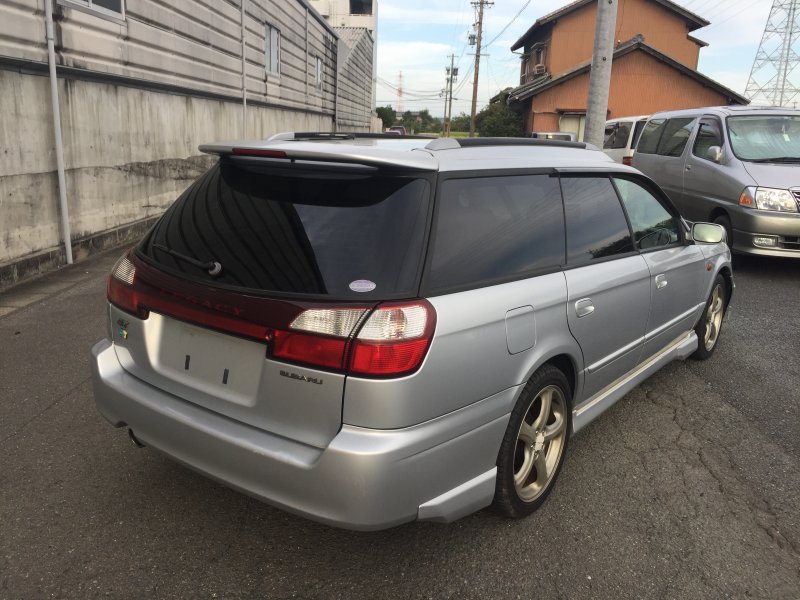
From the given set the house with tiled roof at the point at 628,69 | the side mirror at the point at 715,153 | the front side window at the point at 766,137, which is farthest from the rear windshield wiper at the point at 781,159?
the house with tiled roof at the point at 628,69

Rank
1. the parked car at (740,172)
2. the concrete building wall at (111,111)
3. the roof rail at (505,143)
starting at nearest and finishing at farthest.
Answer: the roof rail at (505,143)
the concrete building wall at (111,111)
the parked car at (740,172)

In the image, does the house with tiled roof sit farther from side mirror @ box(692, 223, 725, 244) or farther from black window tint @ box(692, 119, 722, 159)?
side mirror @ box(692, 223, 725, 244)

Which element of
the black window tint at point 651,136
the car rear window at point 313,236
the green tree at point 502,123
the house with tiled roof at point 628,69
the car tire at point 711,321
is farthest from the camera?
the green tree at point 502,123

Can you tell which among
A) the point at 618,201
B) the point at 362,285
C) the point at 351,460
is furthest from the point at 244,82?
the point at 351,460

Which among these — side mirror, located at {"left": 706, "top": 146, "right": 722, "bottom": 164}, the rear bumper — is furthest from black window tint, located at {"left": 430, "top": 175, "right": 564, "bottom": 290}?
side mirror, located at {"left": 706, "top": 146, "right": 722, "bottom": 164}

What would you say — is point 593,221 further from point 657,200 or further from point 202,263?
point 202,263

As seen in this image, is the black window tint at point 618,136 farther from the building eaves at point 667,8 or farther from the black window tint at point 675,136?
the building eaves at point 667,8

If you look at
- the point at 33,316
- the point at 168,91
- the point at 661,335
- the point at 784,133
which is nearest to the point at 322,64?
the point at 168,91

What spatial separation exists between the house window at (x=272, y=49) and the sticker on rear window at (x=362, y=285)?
50.4 ft

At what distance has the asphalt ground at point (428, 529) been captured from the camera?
7.91 ft

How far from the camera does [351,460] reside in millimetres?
2068

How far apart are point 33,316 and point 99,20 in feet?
14.4

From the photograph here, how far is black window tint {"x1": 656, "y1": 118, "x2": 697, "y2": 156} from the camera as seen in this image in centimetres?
955

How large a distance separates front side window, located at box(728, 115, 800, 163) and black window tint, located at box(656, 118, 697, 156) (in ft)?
2.75
